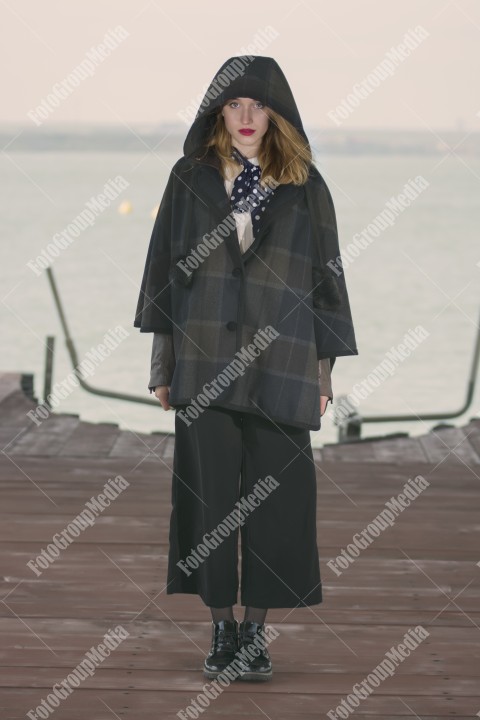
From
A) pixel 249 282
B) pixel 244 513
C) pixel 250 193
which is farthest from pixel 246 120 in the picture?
pixel 244 513

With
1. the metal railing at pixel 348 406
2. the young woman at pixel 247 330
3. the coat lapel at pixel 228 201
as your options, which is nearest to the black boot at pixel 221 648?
the young woman at pixel 247 330

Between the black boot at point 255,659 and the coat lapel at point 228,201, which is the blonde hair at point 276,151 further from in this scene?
the black boot at point 255,659

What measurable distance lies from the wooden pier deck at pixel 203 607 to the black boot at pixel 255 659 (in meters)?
0.02

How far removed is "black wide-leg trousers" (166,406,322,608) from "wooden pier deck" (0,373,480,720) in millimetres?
212

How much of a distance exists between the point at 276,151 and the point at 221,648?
1.08 metres

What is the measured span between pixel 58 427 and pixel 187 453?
2.90m

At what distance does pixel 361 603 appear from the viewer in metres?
3.39

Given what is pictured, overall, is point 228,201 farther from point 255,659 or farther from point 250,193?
point 255,659

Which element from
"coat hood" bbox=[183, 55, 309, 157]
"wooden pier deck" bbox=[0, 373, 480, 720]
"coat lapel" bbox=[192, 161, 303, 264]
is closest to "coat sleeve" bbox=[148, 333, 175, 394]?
"coat lapel" bbox=[192, 161, 303, 264]

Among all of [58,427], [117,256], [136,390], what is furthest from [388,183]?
[58,427]

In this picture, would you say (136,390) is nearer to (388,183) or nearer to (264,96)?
(264,96)

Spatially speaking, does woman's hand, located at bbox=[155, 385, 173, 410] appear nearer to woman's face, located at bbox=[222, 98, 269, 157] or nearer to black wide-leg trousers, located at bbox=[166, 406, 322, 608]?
black wide-leg trousers, located at bbox=[166, 406, 322, 608]

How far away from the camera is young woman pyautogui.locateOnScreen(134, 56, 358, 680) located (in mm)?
2742

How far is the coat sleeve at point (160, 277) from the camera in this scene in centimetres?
282
